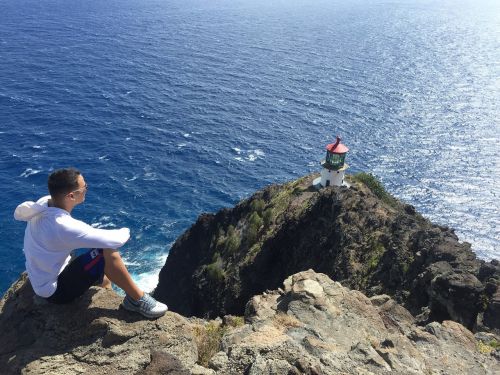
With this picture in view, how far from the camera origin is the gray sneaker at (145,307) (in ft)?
34.1

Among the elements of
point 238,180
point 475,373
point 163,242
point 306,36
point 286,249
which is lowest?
point 163,242

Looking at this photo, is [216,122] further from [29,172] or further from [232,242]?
[232,242]

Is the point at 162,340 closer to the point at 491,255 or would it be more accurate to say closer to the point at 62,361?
the point at 62,361

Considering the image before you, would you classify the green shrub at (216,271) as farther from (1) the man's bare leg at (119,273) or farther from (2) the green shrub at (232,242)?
(1) the man's bare leg at (119,273)

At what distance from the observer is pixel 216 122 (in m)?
91.0

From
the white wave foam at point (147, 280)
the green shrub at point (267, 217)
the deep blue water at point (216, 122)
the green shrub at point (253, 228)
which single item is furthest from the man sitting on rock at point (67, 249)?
the deep blue water at point (216, 122)

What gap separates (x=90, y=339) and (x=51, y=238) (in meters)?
2.49

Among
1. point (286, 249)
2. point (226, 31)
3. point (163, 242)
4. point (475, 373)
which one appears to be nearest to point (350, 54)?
point (226, 31)

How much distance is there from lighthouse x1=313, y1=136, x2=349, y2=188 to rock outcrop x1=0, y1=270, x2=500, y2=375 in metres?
34.8

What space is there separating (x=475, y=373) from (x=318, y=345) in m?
4.53

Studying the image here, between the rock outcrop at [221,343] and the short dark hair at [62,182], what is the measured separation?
2.95 m

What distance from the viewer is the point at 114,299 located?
11.0 metres

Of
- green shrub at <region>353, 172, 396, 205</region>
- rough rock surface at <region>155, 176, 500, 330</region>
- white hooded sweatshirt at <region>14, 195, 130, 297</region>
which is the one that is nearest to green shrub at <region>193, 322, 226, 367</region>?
white hooded sweatshirt at <region>14, 195, 130, 297</region>

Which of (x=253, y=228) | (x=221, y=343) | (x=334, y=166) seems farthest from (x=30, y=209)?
(x=334, y=166)
